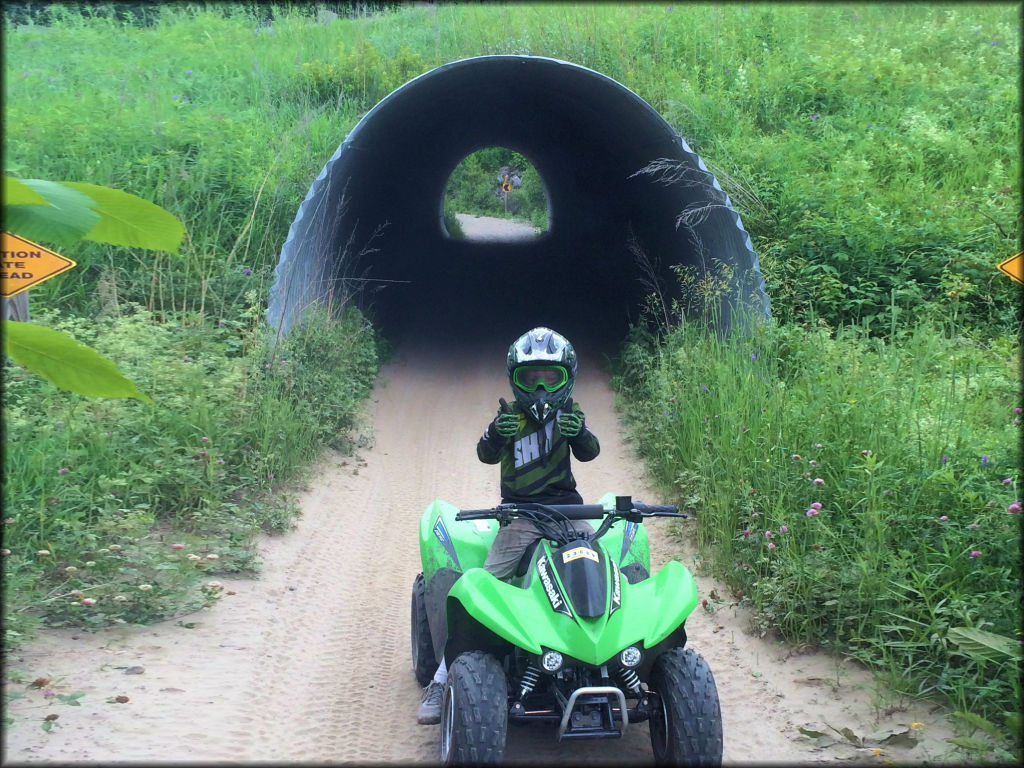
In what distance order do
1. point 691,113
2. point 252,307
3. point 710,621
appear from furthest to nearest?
point 691,113
point 252,307
point 710,621

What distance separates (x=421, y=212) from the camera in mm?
18281

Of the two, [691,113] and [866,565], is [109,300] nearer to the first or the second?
[866,565]

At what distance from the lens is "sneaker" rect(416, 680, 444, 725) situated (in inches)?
161

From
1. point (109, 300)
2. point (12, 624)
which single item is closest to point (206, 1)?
point (109, 300)

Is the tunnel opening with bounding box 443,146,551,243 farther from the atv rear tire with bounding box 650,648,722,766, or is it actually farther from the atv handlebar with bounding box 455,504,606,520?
the atv rear tire with bounding box 650,648,722,766

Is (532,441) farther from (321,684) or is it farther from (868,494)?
(868,494)

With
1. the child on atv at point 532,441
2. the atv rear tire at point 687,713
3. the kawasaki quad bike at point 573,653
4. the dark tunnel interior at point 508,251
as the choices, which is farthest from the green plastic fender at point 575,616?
the dark tunnel interior at point 508,251

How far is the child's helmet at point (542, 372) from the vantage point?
4.23 meters

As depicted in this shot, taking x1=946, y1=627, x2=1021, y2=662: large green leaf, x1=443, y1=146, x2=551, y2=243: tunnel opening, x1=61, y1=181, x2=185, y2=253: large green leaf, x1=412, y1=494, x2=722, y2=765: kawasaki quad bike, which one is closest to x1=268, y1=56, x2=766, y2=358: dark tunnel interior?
x1=946, y1=627, x2=1021, y2=662: large green leaf

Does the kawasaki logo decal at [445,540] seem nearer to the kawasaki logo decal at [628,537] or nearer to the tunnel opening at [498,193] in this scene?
the kawasaki logo decal at [628,537]

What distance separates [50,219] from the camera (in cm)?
118

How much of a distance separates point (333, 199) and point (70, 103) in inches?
167

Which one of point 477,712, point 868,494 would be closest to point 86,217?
point 477,712

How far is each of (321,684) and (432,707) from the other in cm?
96
